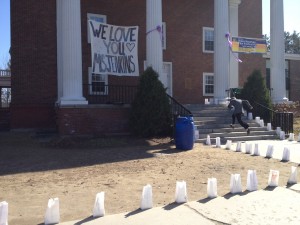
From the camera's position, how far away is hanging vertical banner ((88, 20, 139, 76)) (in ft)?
51.8

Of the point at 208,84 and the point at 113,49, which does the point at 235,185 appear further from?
the point at 208,84

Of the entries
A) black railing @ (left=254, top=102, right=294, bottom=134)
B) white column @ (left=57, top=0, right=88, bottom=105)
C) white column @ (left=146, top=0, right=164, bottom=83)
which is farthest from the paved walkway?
black railing @ (left=254, top=102, right=294, bottom=134)

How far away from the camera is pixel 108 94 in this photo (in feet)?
68.5

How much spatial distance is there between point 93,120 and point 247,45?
11.1 metres

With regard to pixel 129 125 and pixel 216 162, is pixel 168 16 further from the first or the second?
pixel 216 162

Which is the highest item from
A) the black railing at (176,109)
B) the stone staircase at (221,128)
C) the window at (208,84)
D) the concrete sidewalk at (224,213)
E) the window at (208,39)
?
the window at (208,39)

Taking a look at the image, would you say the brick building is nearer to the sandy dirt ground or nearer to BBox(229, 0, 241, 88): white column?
BBox(229, 0, 241, 88): white column

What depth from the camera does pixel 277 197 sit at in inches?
275

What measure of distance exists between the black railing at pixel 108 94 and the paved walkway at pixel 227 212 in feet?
46.4

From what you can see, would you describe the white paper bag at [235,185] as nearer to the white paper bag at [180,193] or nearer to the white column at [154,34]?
the white paper bag at [180,193]

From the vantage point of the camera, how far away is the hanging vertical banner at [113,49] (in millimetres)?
15773

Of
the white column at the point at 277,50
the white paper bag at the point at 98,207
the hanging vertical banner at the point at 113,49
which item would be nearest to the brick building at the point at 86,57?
the hanging vertical banner at the point at 113,49

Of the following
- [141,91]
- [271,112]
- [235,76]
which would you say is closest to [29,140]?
[141,91]

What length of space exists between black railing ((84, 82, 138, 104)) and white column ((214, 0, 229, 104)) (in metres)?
4.47
